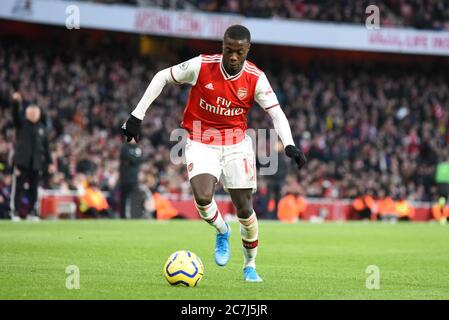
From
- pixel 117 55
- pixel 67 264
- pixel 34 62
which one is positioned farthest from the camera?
pixel 117 55

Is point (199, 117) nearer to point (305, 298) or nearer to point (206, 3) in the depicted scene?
point (305, 298)

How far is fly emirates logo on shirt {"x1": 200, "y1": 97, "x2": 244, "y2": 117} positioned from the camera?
380 inches

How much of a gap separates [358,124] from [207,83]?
87.2 feet

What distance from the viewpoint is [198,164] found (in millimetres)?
9594

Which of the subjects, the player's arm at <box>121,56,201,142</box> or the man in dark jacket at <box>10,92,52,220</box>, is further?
the man in dark jacket at <box>10,92,52,220</box>

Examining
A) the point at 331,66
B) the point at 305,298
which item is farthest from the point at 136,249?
the point at 331,66

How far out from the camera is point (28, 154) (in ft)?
61.3

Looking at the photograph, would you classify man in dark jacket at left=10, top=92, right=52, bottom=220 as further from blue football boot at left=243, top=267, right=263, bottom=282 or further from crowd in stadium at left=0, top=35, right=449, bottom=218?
blue football boot at left=243, top=267, right=263, bottom=282

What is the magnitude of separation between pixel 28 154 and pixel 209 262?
8.02 metres

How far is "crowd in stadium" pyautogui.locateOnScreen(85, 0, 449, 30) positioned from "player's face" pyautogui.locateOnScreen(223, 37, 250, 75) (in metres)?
25.4

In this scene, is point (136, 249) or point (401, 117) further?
point (401, 117)

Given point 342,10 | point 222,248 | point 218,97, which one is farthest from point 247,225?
point 342,10

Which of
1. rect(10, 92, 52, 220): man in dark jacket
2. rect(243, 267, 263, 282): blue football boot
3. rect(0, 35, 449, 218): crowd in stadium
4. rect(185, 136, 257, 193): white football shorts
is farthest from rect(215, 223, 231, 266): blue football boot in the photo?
rect(0, 35, 449, 218): crowd in stadium
